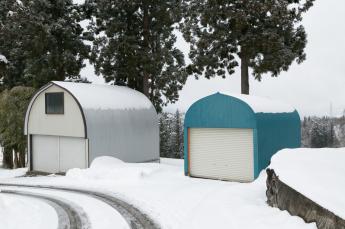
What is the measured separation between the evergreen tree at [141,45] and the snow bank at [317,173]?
17.3m

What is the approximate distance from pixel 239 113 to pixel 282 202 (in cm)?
787

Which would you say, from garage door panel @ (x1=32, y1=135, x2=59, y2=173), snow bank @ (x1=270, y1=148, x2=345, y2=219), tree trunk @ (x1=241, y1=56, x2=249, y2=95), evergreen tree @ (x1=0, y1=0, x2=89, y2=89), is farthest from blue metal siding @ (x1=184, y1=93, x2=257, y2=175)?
evergreen tree @ (x1=0, y1=0, x2=89, y2=89)

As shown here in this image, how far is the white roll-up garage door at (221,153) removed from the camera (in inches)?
683

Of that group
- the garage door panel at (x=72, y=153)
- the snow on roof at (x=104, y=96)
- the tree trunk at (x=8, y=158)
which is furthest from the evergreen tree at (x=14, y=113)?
the garage door panel at (x=72, y=153)

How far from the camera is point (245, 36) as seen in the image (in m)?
23.8

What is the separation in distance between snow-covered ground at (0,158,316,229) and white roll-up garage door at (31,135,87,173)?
1.72m

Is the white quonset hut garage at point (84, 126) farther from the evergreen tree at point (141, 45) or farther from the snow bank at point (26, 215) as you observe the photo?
the snow bank at point (26, 215)

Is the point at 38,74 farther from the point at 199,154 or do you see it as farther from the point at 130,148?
the point at 199,154

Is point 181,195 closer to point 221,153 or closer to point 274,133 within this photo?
point 221,153

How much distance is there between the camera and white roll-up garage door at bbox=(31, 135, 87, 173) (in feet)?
76.2

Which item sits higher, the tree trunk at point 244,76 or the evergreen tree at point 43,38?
the evergreen tree at point 43,38

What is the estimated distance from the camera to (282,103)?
21172 mm

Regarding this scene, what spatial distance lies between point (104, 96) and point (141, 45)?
779cm

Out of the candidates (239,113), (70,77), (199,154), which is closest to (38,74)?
(70,77)
